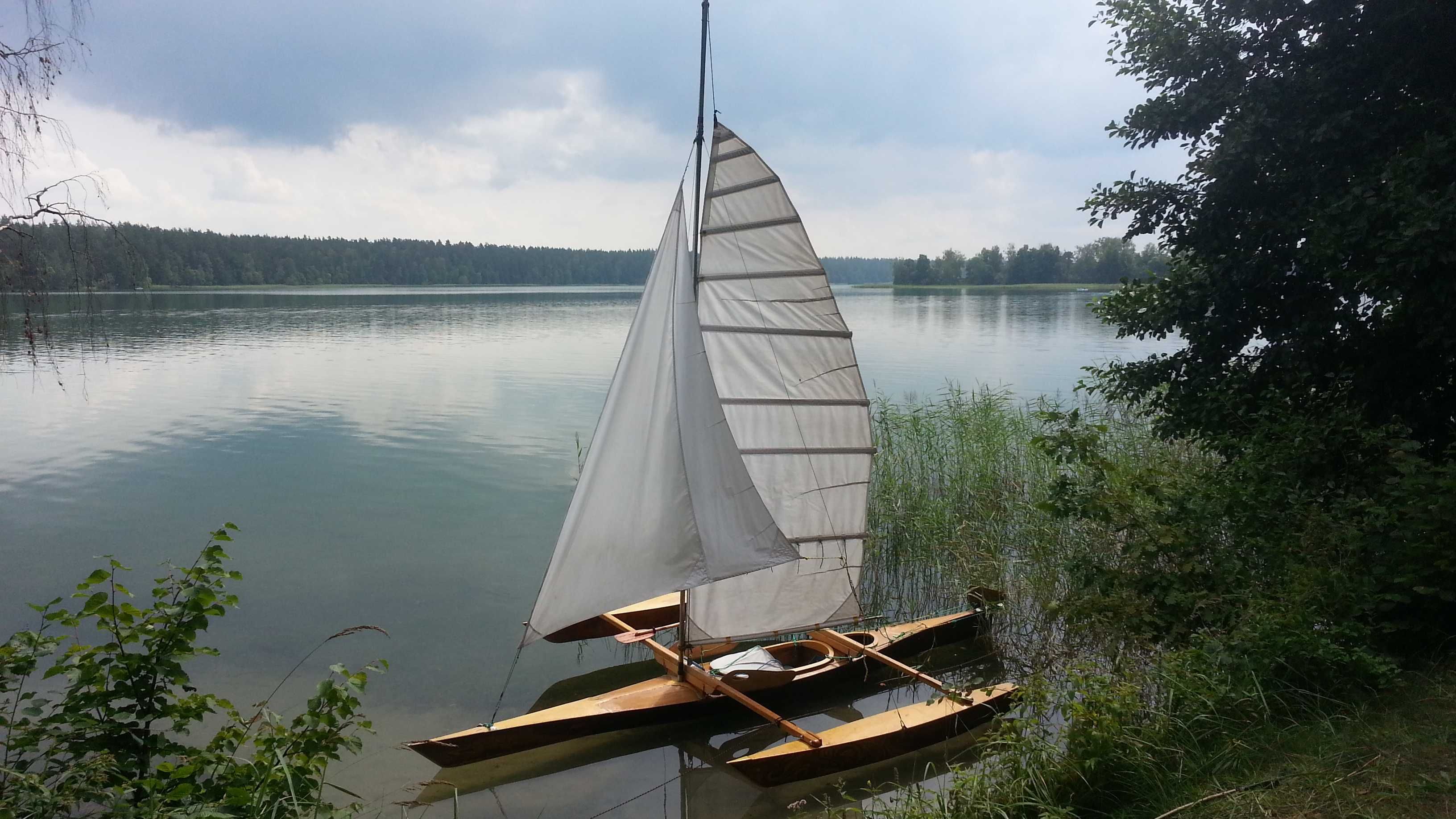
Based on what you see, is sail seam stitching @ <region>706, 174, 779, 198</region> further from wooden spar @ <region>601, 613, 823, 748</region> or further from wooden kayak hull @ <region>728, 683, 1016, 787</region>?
wooden kayak hull @ <region>728, 683, 1016, 787</region>

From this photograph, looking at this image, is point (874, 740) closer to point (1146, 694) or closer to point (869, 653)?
point (869, 653)

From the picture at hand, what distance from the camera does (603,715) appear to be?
643cm

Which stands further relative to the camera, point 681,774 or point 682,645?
point 682,645

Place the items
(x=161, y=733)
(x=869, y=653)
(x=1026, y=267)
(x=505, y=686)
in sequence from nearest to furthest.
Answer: (x=161, y=733), (x=869, y=653), (x=505, y=686), (x=1026, y=267)

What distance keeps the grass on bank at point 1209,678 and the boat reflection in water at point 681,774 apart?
0.41 meters

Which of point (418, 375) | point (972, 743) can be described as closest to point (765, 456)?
point (972, 743)

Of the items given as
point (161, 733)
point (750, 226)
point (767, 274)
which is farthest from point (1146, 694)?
point (161, 733)

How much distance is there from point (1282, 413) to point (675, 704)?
504 cm

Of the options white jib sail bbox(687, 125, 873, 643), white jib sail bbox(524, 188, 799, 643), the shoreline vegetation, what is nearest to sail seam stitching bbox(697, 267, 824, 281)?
white jib sail bbox(687, 125, 873, 643)

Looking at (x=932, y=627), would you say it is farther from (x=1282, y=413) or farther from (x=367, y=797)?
(x=367, y=797)

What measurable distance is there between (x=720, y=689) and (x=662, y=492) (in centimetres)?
165

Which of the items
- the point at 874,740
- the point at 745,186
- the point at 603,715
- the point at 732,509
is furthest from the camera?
the point at 745,186

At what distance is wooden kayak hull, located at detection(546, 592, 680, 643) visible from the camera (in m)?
7.98

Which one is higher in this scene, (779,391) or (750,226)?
(750,226)
